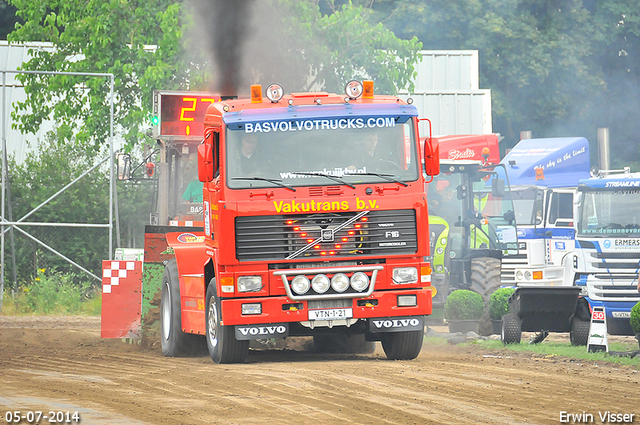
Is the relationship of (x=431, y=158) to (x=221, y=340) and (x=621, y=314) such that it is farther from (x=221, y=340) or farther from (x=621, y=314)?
(x=621, y=314)

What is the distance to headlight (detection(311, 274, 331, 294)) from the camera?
36.4 feet

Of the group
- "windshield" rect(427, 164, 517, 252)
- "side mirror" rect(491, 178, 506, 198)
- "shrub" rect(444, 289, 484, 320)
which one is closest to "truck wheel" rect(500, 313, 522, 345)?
"shrub" rect(444, 289, 484, 320)

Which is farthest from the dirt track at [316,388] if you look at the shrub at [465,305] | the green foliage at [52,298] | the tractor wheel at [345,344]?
the green foliage at [52,298]

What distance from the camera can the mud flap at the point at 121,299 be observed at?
15.0 m

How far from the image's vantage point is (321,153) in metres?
11.3

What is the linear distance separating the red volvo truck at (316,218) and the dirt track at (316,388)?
588 millimetres

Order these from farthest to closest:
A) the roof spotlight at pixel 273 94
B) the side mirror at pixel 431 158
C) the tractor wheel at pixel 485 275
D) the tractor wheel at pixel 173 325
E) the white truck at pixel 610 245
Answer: the tractor wheel at pixel 485 275
the white truck at pixel 610 245
the tractor wheel at pixel 173 325
the roof spotlight at pixel 273 94
the side mirror at pixel 431 158

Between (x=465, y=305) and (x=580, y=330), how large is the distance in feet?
8.68

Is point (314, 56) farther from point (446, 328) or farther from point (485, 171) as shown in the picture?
point (446, 328)

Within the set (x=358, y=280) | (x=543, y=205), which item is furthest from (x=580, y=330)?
(x=543, y=205)

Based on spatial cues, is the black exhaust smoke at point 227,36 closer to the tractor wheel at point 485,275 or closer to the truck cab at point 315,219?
the tractor wheel at point 485,275

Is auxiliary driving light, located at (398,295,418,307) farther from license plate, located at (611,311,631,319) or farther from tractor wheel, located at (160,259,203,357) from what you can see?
license plate, located at (611,311,631,319)

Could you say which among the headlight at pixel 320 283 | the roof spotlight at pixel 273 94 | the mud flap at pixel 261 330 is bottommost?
the mud flap at pixel 261 330

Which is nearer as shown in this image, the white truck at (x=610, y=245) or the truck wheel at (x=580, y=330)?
the truck wheel at (x=580, y=330)
